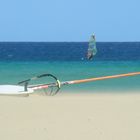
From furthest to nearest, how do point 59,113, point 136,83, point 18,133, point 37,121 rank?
point 136,83, point 59,113, point 37,121, point 18,133

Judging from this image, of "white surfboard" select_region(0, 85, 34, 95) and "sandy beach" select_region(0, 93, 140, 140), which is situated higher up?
"white surfboard" select_region(0, 85, 34, 95)

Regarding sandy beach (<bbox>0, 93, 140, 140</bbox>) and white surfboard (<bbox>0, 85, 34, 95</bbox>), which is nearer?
sandy beach (<bbox>0, 93, 140, 140</bbox>)

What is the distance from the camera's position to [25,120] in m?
8.58

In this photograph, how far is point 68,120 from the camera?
8.68 m

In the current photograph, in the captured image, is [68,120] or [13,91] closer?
[68,120]

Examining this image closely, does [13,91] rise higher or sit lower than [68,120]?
higher

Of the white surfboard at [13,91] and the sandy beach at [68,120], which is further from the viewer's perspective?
the white surfboard at [13,91]

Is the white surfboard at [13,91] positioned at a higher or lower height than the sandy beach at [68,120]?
higher

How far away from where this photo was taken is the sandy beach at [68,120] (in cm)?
775

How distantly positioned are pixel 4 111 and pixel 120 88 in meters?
10.1

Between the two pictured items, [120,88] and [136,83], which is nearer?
[120,88]

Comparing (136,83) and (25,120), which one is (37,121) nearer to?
(25,120)

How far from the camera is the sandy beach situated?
25.4ft

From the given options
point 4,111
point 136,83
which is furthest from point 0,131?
point 136,83
